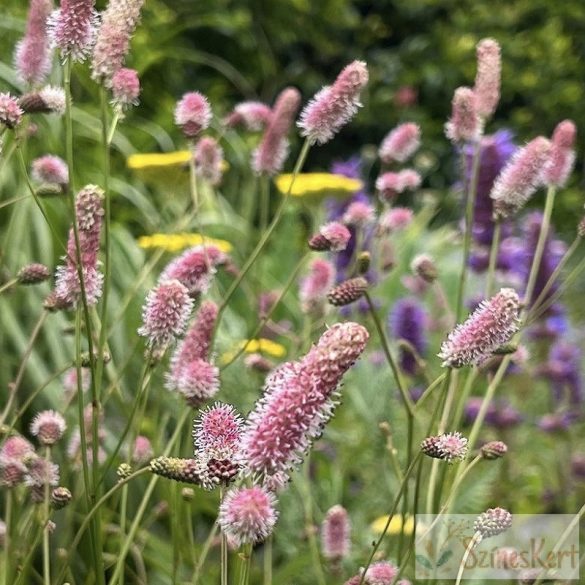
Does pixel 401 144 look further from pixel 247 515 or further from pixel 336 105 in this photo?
pixel 247 515

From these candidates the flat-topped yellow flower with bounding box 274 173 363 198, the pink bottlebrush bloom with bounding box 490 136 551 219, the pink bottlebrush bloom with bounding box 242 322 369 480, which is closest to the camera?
the pink bottlebrush bloom with bounding box 242 322 369 480

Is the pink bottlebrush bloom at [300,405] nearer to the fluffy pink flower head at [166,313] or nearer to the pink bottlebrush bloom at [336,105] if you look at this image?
the fluffy pink flower head at [166,313]

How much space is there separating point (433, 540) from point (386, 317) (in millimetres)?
1464

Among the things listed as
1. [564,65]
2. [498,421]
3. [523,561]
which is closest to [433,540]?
[523,561]

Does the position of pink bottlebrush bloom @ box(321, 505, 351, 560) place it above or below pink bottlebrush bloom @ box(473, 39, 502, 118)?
below

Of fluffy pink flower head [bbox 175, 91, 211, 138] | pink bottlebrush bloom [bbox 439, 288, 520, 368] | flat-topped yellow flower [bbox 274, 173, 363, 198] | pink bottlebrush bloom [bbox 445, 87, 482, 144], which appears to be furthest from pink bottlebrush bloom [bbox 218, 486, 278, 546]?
flat-topped yellow flower [bbox 274, 173, 363, 198]

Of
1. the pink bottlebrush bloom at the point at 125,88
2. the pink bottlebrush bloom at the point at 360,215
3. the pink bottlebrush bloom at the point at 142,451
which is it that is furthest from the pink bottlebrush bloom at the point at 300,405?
the pink bottlebrush bloom at the point at 360,215

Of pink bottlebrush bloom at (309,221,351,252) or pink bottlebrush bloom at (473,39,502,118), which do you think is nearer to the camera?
pink bottlebrush bloom at (309,221,351,252)

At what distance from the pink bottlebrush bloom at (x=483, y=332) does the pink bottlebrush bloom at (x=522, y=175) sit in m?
0.41

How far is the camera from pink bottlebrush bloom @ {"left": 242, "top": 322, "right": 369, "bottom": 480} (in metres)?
0.54

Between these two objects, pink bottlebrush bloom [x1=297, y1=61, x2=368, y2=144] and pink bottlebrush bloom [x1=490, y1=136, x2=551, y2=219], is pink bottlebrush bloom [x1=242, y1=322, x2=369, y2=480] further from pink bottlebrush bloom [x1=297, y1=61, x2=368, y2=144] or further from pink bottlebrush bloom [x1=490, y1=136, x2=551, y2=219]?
pink bottlebrush bloom [x1=490, y1=136, x2=551, y2=219]

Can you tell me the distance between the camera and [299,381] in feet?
1.79

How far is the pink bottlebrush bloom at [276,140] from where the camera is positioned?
1.27 m

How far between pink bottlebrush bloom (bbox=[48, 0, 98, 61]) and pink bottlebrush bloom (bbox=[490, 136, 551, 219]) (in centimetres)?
55
